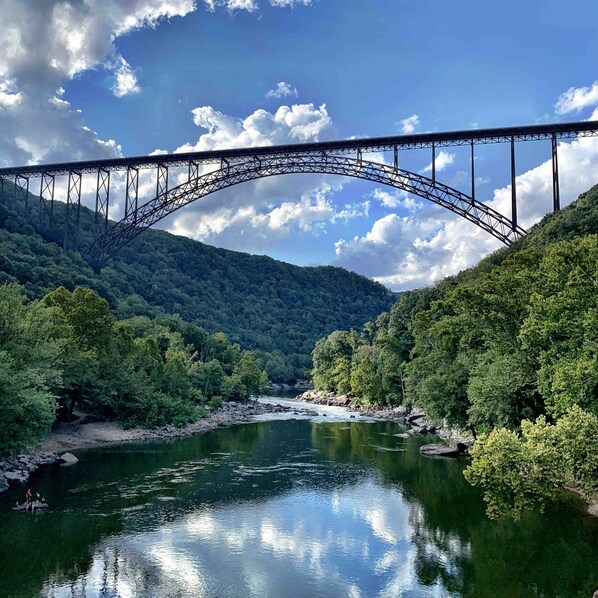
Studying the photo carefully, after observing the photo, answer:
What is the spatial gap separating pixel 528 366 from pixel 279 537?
11.5m

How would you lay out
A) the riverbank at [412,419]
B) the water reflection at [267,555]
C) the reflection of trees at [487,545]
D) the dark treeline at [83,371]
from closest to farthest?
the water reflection at [267,555]
the reflection of trees at [487,545]
the dark treeline at [83,371]
the riverbank at [412,419]

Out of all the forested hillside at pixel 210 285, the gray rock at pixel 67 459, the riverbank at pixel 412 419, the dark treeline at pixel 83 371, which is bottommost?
the riverbank at pixel 412 419

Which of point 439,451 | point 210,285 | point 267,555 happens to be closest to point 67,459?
point 267,555

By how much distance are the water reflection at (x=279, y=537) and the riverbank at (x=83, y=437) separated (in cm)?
117

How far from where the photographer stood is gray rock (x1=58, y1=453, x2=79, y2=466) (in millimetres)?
25356

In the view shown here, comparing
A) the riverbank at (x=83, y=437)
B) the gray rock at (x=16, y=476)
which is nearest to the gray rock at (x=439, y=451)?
the riverbank at (x=83, y=437)

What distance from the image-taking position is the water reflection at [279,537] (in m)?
12.8

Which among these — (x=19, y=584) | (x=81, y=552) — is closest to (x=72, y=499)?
(x=81, y=552)

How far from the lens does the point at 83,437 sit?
3183cm

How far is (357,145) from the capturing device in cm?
4466

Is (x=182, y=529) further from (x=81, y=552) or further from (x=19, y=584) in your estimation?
(x=19, y=584)

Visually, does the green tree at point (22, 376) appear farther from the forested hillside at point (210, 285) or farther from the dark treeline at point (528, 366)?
the forested hillside at point (210, 285)

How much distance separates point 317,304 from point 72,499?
12129 centimetres

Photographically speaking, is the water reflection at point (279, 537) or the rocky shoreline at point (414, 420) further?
the rocky shoreline at point (414, 420)
